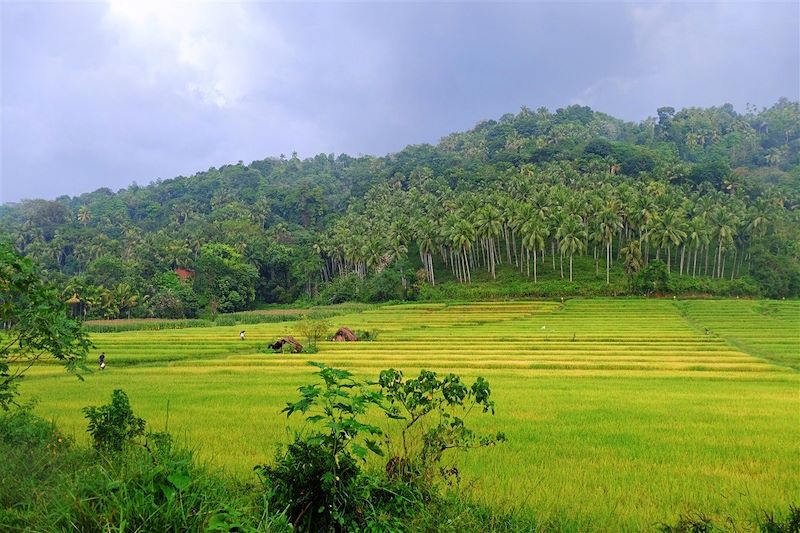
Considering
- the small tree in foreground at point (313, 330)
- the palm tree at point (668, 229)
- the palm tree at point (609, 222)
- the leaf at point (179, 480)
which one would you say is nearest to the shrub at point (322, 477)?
the leaf at point (179, 480)

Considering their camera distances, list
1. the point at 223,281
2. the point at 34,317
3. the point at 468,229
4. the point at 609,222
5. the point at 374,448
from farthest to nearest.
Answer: the point at 223,281 → the point at 468,229 → the point at 609,222 → the point at 34,317 → the point at 374,448

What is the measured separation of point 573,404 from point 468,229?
210 ft

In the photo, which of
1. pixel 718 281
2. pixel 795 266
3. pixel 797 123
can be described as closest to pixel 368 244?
pixel 718 281

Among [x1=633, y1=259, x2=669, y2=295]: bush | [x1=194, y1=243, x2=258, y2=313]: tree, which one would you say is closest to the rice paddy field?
[x1=633, y1=259, x2=669, y2=295]: bush

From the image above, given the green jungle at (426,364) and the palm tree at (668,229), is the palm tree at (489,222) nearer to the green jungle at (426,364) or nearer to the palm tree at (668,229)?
the green jungle at (426,364)

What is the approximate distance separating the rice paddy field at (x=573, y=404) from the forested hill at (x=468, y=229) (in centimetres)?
3483

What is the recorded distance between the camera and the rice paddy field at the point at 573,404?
8.09m

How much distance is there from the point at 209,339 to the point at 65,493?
130 ft

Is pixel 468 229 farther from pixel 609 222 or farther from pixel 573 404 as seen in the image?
pixel 573 404

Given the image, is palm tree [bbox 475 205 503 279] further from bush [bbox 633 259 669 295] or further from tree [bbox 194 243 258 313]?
tree [bbox 194 243 258 313]

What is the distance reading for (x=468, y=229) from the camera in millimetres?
79125

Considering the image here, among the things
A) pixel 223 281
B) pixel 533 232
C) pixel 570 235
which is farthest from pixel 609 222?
pixel 223 281

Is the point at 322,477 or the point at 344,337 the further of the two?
the point at 344,337

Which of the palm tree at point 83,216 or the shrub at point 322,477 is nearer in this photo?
the shrub at point 322,477
